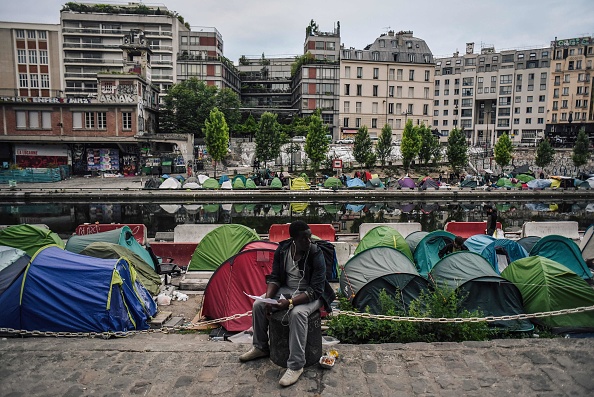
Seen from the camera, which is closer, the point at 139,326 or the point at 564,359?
the point at 564,359

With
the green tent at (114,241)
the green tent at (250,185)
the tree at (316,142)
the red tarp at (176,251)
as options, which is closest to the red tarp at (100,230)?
the red tarp at (176,251)

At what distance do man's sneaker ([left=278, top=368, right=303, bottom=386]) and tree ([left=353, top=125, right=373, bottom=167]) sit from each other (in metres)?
48.3

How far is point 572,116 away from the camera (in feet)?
245

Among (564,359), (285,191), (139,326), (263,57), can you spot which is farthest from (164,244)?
(263,57)

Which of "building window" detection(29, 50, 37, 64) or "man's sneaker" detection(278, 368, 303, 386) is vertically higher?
"building window" detection(29, 50, 37, 64)

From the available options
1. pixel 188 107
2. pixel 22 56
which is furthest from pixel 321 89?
pixel 22 56

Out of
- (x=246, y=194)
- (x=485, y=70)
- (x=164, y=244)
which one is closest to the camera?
(x=164, y=244)

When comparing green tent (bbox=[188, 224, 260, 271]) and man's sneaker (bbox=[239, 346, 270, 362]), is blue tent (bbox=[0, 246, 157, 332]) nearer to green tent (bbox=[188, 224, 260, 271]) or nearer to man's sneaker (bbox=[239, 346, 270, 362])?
man's sneaker (bbox=[239, 346, 270, 362])

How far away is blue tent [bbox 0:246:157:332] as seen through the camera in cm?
804

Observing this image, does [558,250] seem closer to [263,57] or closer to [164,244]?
[164,244]

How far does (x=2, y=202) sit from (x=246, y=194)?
19070mm

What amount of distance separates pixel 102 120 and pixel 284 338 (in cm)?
4933

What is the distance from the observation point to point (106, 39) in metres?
→ 68.0

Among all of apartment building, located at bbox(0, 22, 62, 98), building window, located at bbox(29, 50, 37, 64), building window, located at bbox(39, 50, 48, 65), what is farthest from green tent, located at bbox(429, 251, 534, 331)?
building window, located at bbox(29, 50, 37, 64)
